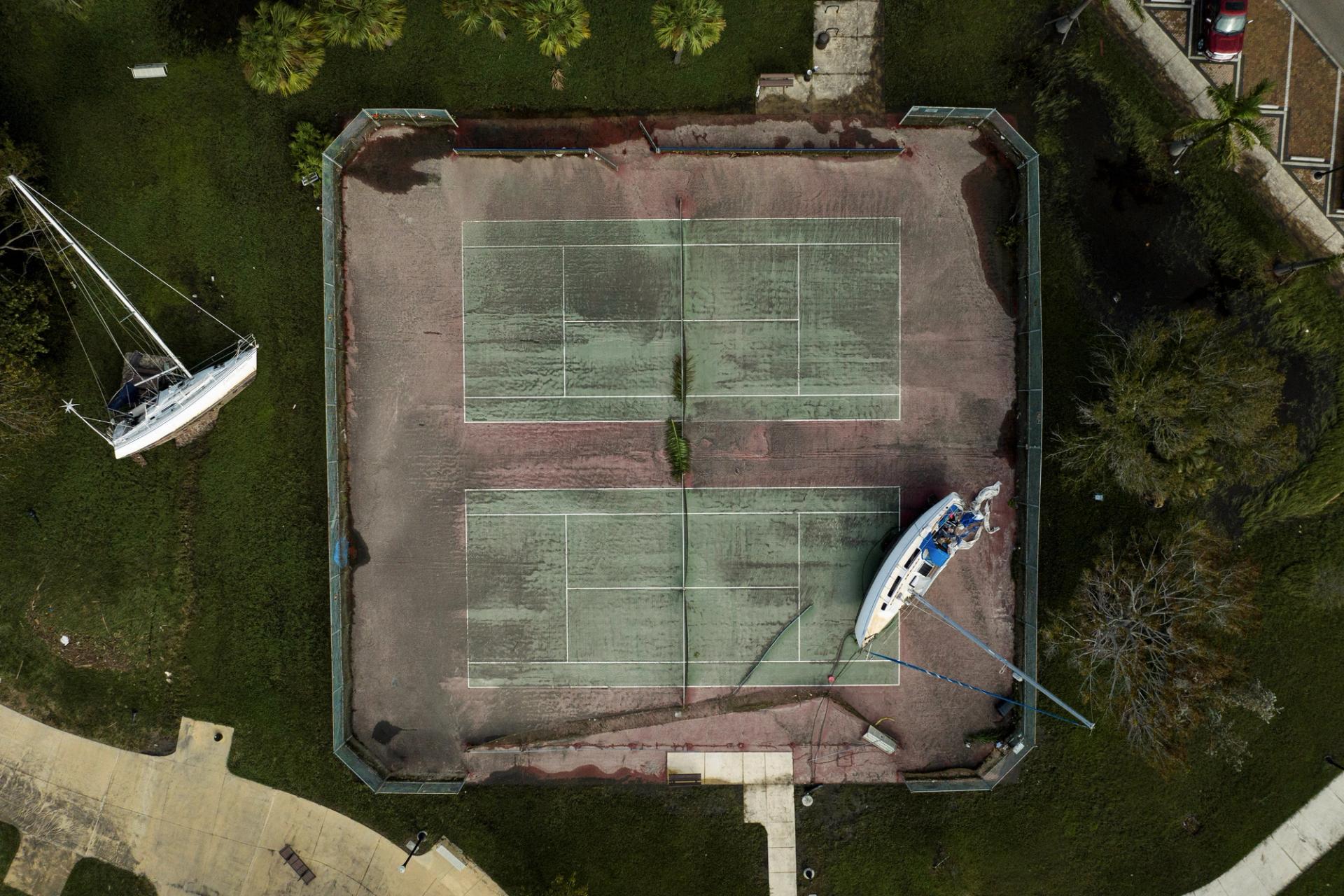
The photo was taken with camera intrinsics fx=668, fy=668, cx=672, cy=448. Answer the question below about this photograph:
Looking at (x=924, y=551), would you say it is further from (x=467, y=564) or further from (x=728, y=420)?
(x=467, y=564)

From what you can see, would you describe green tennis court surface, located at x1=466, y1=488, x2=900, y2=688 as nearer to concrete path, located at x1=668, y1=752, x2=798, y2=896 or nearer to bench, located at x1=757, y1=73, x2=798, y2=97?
concrete path, located at x1=668, y1=752, x2=798, y2=896

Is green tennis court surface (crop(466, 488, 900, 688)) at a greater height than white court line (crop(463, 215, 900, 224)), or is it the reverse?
white court line (crop(463, 215, 900, 224))

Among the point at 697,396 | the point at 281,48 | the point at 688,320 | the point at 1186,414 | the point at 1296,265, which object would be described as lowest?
the point at 1186,414

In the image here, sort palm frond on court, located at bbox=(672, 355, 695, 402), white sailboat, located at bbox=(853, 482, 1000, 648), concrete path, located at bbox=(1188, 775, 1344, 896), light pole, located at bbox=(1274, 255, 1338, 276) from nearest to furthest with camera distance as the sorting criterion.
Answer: white sailboat, located at bbox=(853, 482, 1000, 648) < light pole, located at bbox=(1274, 255, 1338, 276) < palm frond on court, located at bbox=(672, 355, 695, 402) < concrete path, located at bbox=(1188, 775, 1344, 896)

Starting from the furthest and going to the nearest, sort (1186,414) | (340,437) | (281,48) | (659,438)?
(659,438)
(340,437)
(281,48)
(1186,414)

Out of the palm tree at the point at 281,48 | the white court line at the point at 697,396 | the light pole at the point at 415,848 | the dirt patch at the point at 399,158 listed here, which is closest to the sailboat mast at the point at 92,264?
the palm tree at the point at 281,48

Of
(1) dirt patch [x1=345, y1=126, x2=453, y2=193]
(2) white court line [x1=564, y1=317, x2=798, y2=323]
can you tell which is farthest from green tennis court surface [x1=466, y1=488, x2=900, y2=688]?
(1) dirt patch [x1=345, y1=126, x2=453, y2=193]

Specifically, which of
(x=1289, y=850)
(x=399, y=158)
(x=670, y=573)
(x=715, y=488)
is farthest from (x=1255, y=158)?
Answer: (x=399, y=158)
